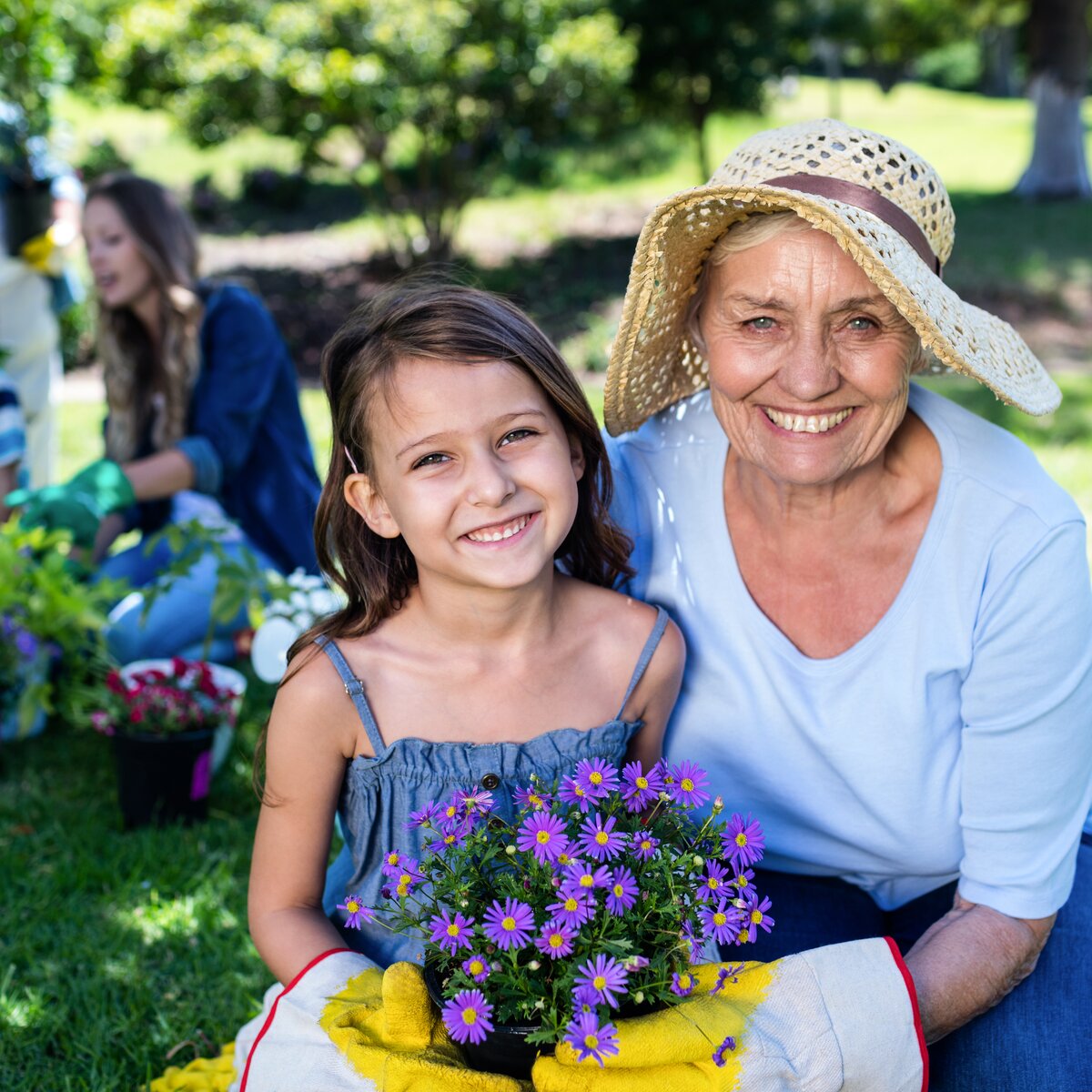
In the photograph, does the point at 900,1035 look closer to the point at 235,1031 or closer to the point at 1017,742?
the point at 1017,742

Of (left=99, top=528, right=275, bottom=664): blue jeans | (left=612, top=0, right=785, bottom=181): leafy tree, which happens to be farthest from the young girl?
(left=612, top=0, right=785, bottom=181): leafy tree

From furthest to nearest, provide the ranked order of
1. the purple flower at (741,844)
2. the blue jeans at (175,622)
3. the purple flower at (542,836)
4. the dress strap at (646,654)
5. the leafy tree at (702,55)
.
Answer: the leafy tree at (702,55), the blue jeans at (175,622), the dress strap at (646,654), the purple flower at (741,844), the purple flower at (542,836)

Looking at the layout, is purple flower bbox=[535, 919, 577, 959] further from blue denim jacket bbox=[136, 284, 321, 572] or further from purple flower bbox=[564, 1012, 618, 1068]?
blue denim jacket bbox=[136, 284, 321, 572]

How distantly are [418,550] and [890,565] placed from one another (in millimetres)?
772

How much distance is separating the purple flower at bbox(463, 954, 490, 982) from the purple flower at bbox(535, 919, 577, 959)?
0.21 feet

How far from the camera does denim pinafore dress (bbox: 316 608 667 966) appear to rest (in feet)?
6.28

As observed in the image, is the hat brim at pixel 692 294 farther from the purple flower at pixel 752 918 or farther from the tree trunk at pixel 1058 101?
the tree trunk at pixel 1058 101

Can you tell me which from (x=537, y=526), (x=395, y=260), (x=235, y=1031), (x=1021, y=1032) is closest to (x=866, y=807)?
(x=1021, y=1032)

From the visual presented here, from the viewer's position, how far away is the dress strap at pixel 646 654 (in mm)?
2033

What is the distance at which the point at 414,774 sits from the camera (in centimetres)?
192

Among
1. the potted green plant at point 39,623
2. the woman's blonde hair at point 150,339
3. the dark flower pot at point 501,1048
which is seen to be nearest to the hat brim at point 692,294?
the dark flower pot at point 501,1048

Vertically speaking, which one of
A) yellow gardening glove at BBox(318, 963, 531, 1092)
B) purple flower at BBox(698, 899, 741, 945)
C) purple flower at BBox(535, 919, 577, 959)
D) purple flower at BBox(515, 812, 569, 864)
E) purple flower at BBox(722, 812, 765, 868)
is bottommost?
yellow gardening glove at BBox(318, 963, 531, 1092)

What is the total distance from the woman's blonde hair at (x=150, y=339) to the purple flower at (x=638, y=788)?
8.91 feet

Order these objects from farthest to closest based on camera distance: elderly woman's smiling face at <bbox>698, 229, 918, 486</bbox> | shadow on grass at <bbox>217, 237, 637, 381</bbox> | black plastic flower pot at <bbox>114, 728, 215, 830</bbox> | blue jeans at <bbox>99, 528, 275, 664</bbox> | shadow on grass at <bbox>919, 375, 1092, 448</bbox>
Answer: shadow on grass at <bbox>217, 237, 637, 381</bbox> → shadow on grass at <bbox>919, 375, 1092, 448</bbox> → blue jeans at <bbox>99, 528, 275, 664</bbox> → black plastic flower pot at <bbox>114, 728, 215, 830</bbox> → elderly woman's smiling face at <bbox>698, 229, 918, 486</bbox>
